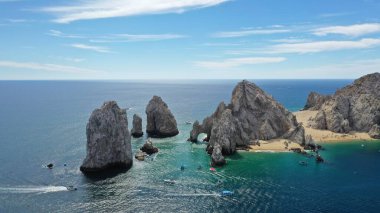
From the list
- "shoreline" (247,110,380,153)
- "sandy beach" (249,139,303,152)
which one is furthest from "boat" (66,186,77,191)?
"sandy beach" (249,139,303,152)

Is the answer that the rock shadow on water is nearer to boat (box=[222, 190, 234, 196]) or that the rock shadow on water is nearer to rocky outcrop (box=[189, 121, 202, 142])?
boat (box=[222, 190, 234, 196])

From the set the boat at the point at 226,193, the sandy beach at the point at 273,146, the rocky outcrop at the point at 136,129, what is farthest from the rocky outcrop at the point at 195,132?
the boat at the point at 226,193

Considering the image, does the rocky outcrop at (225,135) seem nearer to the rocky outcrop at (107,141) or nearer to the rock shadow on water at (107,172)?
the rocky outcrop at (107,141)

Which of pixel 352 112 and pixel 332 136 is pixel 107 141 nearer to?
pixel 332 136

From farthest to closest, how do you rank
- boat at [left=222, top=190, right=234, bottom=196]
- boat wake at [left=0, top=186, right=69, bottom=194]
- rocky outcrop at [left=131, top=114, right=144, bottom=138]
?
rocky outcrop at [left=131, top=114, right=144, bottom=138] → boat wake at [left=0, top=186, right=69, bottom=194] → boat at [left=222, top=190, right=234, bottom=196]

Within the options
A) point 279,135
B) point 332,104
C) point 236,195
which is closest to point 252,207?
point 236,195

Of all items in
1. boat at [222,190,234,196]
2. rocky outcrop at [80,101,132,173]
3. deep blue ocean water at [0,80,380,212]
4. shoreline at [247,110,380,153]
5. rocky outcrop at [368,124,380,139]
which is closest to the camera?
deep blue ocean water at [0,80,380,212]

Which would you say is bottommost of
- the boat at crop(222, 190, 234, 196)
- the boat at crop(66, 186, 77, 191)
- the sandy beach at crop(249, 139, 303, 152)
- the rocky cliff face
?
the boat at crop(66, 186, 77, 191)
